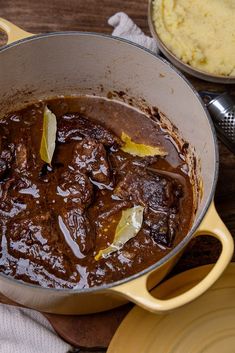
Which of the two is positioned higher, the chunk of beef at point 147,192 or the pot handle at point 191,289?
the chunk of beef at point 147,192

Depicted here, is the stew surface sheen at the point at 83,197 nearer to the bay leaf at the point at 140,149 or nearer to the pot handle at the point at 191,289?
the bay leaf at the point at 140,149

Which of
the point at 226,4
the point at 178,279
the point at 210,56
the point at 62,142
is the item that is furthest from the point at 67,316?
the point at 226,4

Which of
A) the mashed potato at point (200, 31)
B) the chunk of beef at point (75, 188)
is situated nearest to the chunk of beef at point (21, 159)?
the chunk of beef at point (75, 188)

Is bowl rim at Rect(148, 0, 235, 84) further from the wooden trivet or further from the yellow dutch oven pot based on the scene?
the wooden trivet

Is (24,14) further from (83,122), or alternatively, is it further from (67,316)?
(67,316)

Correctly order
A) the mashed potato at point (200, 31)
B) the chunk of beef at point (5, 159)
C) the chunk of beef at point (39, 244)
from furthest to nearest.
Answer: the mashed potato at point (200, 31) → the chunk of beef at point (5, 159) → the chunk of beef at point (39, 244)

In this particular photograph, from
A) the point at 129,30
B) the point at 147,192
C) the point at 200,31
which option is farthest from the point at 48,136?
the point at 200,31
